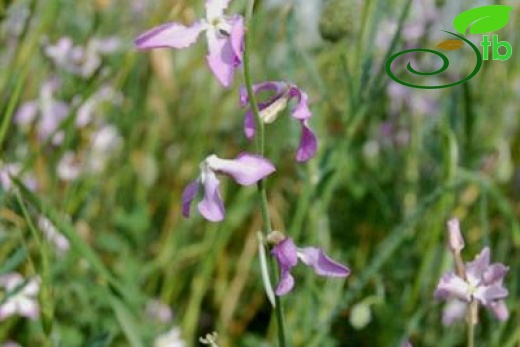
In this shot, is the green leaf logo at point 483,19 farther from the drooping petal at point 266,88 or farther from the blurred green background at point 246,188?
the drooping petal at point 266,88

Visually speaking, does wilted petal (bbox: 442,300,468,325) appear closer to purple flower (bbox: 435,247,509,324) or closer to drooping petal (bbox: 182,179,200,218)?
purple flower (bbox: 435,247,509,324)

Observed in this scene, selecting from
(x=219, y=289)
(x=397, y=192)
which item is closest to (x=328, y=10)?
(x=397, y=192)

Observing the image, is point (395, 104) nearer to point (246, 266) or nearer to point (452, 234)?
point (246, 266)

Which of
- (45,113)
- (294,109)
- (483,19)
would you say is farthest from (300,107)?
(45,113)

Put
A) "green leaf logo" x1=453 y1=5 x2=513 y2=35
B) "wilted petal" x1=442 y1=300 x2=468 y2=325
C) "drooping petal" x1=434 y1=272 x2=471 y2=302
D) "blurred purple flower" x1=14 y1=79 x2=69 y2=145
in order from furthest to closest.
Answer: "blurred purple flower" x1=14 y1=79 x2=69 y2=145, "wilted petal" x1=442 y1=300 x2=468 y2=325, "green leaf logo" x1=453 y1=5 x2=513 y2=35, "drooping petal" x1=434 y1=272 x2=471 y2=302

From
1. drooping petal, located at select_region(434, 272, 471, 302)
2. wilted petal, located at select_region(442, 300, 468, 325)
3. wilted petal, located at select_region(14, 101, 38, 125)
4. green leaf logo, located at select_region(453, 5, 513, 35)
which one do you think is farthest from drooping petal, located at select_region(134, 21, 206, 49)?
wilted petal, located at select_region(14, 101, 38, 125)

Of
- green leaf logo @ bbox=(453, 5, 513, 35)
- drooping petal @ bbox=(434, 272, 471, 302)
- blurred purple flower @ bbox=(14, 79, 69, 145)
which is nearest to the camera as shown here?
drooping petal @ bbox=(434, 272, 471, 302)

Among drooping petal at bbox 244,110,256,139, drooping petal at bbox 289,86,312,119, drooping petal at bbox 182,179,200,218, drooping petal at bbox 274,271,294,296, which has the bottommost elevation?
drooping petal at bbox 274,271,294,296

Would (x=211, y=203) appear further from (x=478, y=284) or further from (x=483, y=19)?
(x=483, y=19)

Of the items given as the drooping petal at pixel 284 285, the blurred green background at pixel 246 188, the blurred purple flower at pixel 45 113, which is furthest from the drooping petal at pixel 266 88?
the blurred purple flower at pixel 45 113
